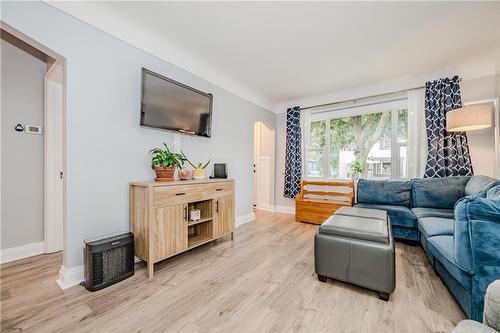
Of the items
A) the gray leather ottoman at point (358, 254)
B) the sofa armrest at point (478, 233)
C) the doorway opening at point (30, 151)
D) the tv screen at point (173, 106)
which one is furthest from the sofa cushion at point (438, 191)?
the doorway opening at point (30, 151)

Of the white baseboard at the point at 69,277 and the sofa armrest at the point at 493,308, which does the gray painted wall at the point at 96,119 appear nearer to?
the white baseboard at the point at 69,277

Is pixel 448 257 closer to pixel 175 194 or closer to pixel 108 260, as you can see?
pixel 175 194

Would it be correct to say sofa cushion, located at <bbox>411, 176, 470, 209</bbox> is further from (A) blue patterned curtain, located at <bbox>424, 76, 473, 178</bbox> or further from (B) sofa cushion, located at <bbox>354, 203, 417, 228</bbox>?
(B) sofa cushion, located at <bbox>354, 203, 417, 228</bbox>

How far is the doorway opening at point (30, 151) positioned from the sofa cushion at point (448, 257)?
367cm

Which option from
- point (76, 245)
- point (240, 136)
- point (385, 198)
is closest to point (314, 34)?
point (240, 136)

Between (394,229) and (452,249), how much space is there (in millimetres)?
1419

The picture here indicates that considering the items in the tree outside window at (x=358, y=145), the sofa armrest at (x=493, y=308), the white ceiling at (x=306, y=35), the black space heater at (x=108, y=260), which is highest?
the white ceiling at (x=306, y=35)

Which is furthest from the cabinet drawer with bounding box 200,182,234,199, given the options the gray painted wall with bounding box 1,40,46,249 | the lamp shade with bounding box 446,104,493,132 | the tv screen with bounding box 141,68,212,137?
the lamp shade with bounding box 446,104,493,132

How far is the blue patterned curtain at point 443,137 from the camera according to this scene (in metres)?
2.98

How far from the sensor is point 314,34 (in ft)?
7.59

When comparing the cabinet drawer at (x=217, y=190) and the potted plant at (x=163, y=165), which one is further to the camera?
the cabinet drawer at (x=217, y=190)

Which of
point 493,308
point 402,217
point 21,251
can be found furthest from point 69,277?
point 402,217

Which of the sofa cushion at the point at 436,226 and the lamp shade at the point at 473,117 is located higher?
the lamp shade at the point at 473,117

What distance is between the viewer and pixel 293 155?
177 inches
